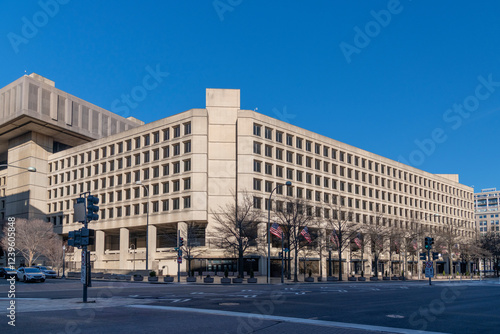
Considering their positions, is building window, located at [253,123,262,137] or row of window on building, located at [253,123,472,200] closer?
building window, located at [253,123,262,137]

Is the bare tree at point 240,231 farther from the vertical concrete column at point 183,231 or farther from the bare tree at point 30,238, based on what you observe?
the bare tree at point 30,238

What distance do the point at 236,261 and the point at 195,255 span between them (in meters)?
6.30

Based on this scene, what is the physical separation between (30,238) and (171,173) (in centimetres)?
2638

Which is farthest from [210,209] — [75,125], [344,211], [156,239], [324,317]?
[324,317]

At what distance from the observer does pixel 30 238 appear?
7806cm

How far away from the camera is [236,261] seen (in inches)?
2847

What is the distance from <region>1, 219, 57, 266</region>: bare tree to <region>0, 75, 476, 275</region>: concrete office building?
8.65m

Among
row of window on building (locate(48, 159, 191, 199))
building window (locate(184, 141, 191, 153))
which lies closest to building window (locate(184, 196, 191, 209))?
row of window on building (locate(48, 159, 191, 199))

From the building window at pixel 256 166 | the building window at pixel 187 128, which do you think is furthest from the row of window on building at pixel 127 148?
the building window at pixel 256 166

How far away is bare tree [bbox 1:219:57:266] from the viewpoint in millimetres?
77938

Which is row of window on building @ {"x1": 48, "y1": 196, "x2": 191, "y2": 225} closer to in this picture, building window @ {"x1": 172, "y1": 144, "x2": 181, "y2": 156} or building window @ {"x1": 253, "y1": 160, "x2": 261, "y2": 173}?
building window @ {"x1": 172, "y1": 144, "x2": 181, "y2": 156}

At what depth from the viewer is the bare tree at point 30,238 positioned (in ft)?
256

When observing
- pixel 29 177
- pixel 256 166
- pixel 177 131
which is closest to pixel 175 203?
pixel 177 131

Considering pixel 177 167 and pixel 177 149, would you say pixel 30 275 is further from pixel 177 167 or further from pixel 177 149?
pixel 177 149
